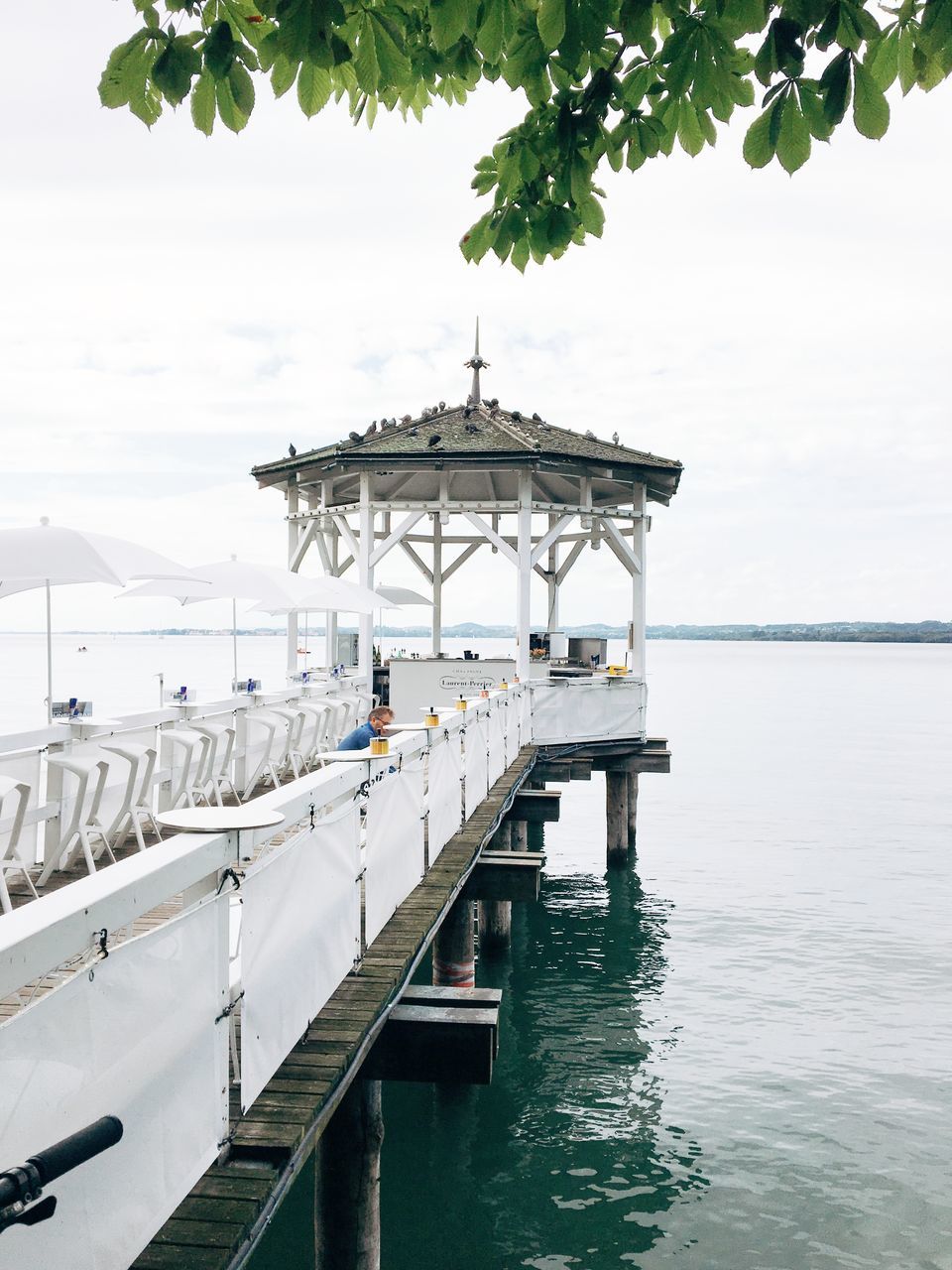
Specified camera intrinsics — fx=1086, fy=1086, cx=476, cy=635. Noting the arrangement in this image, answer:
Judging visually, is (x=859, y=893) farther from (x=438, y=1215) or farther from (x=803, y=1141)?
(x=438, y=1215)

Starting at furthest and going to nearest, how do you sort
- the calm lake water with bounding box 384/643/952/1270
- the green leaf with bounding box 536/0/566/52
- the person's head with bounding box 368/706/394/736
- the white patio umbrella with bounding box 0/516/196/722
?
the person's head with bounding box 368/706/394/736, the calm lake water with bounding box 384/643/952/1270, the white patio umbrella with bounding box 0/516/196/722, the green leaf with bounding box 536/0/566/52

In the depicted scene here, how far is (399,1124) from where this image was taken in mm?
11375

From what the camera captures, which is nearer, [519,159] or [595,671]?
[519,159]

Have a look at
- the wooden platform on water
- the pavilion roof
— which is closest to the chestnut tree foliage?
the wooden platform on water

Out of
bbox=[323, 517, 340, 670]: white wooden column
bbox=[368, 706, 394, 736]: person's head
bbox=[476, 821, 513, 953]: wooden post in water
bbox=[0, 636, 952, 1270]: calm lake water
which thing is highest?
bbox=[323, 517, 340, 670]: white wooden column

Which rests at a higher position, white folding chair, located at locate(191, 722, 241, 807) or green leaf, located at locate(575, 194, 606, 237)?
green leaf, located at locate(575, 194, 606, 237)

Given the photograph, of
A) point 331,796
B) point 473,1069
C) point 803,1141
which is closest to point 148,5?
point 331,796

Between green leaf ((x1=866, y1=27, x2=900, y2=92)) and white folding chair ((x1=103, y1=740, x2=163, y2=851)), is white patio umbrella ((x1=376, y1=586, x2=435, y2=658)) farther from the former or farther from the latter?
green leaf ((x1=866, y1=27, x2=900, y2=92))

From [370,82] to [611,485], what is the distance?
2010cm

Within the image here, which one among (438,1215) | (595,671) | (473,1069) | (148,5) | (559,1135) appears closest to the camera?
(148,5)

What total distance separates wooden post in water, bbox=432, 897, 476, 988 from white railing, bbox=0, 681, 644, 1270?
18.5 feet

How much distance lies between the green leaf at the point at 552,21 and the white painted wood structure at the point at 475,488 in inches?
643

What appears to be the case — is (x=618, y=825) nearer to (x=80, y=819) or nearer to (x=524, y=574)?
(x=524, y=574)

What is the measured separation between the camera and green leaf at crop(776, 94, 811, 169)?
2779 millimetres
